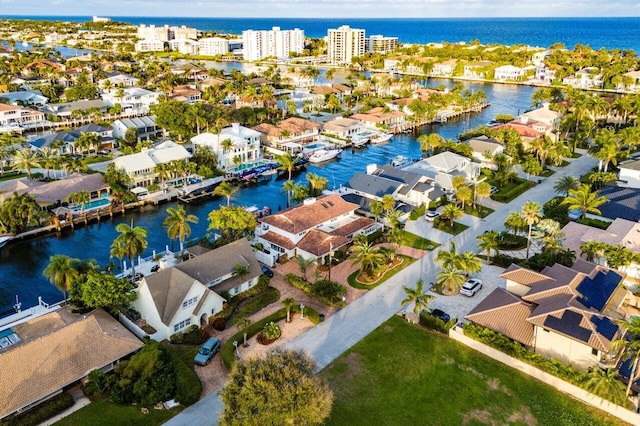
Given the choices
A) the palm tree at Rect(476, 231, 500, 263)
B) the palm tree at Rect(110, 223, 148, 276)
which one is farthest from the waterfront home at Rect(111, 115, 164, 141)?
the palm tree at Rect(476, 231, 500, 263)

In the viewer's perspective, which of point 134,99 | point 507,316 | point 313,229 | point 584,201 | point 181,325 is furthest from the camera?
point 134,99

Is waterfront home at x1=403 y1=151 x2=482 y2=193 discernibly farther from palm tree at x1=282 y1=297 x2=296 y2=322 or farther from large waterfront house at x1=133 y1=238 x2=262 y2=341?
palm tree at x1=282 y1=297 x2=296 y2=322

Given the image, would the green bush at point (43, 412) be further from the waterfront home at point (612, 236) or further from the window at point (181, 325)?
the waterfront home at point (612, 236)

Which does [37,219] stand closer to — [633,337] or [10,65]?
[633,337]

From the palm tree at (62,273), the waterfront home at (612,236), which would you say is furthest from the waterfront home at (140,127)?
the waterfront home at (612,236)

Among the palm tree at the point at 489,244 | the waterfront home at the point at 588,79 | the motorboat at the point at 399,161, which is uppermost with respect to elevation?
the waterfront home at the point at 588,79

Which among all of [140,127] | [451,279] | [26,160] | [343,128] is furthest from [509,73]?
[26,160]

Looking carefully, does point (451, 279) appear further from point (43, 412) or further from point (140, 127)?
point (140, 127)
